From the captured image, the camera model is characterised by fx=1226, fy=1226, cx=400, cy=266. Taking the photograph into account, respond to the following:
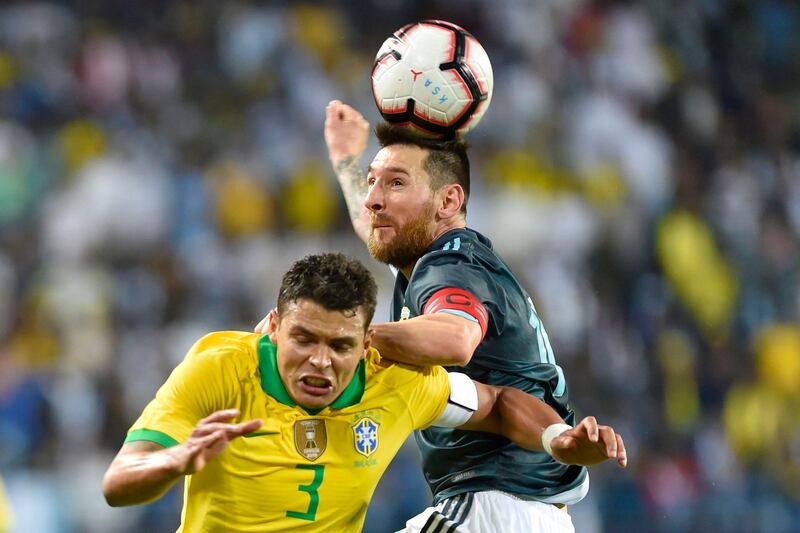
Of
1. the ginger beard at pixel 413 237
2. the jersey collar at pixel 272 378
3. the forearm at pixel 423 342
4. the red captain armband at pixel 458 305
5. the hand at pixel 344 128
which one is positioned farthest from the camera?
the hand at pixel 344 128

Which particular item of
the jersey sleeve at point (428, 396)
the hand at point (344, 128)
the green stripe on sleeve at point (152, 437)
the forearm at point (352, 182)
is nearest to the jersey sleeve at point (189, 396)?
the green stripe on sleeve at point (152, 437)

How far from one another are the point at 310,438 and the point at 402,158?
134cm

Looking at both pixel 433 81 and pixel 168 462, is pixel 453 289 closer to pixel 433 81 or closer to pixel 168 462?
pixel 433 81

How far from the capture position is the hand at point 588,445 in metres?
3.43

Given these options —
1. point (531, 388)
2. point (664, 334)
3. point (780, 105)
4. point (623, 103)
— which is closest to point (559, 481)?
point (531, 388)

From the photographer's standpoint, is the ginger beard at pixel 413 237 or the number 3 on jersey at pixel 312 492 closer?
the number 3 on jersey at pixel 312 492

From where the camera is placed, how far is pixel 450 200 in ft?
14.4

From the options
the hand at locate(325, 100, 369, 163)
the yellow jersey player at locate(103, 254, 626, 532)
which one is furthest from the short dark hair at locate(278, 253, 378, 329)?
the hand at locate(325, 100, 369, 163)

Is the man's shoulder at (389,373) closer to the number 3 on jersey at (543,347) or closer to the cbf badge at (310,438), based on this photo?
the cbf badge at (310,438)

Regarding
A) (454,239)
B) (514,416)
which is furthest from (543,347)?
(454,239)

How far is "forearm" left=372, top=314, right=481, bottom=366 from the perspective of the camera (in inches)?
140

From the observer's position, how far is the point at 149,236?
8.37 metres

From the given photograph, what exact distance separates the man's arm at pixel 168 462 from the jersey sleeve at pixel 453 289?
107cm

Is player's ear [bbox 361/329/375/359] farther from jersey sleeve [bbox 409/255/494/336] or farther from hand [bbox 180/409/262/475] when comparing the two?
hand [bbox 180/409/262/475]
